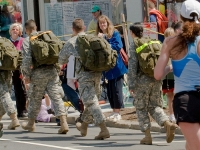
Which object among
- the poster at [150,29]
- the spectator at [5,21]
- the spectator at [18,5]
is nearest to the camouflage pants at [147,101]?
the poster at [150,29]

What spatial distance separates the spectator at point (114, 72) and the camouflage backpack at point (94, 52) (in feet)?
5.54

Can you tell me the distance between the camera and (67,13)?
60.4ft

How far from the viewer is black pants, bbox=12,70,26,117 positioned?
14.7m

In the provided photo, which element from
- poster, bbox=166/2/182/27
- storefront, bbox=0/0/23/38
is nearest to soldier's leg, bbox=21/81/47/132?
poster, bbox=166/2/182/27

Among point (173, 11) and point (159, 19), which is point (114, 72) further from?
point (173, 11)

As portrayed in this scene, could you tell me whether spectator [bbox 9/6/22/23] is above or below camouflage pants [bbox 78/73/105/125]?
above

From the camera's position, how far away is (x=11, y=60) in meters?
12.1

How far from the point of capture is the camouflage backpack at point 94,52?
10.7m

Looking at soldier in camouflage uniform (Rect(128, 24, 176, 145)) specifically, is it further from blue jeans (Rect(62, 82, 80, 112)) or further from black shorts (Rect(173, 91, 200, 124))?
black shorts (Rect(173, 91, 200, 124))

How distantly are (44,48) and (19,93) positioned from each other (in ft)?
11.7

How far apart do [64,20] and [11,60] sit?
6.56 metres

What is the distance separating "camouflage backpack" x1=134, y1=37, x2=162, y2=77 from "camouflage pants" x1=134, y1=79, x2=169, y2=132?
205mm

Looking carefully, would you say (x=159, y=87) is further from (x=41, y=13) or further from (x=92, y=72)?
(x=41, y=13)

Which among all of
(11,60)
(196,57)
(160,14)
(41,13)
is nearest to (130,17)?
(160,14)
